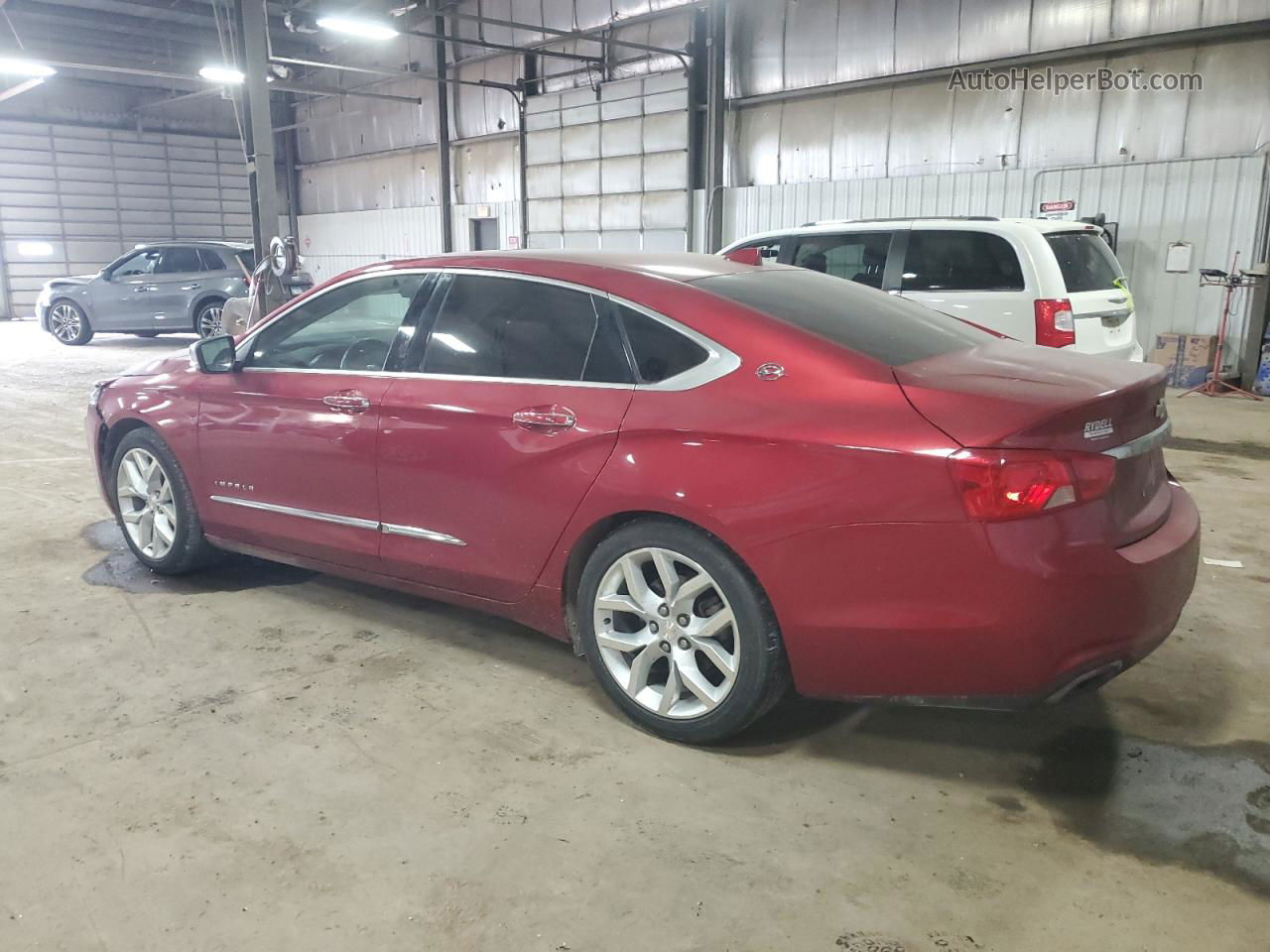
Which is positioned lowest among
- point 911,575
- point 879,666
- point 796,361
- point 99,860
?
point 99,860

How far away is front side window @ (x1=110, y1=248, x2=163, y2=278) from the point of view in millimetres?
14617

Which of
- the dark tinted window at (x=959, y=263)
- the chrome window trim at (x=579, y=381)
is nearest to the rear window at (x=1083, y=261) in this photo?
the dark tinted window at (x=959, y=263)

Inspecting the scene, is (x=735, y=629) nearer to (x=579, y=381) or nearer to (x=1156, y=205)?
(x=579, y=381)

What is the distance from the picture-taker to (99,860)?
7.25 feet

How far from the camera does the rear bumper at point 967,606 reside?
2.18 m

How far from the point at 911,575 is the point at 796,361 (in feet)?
2.00

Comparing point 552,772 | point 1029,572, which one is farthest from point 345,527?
point 1029,572

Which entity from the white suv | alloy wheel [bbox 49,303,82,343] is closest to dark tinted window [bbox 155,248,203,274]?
alloy wheel [bbox 49,303,82,343]

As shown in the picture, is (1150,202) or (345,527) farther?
(1150,202)

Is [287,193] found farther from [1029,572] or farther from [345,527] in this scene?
[1029,572]

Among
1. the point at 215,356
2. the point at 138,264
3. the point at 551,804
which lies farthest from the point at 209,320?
the point at 551,804

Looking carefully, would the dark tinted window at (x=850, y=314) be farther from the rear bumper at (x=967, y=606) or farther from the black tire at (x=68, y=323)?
the black tire at (x=68, y=323)

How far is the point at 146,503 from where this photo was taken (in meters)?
4.19

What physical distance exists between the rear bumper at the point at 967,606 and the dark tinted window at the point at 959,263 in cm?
445
